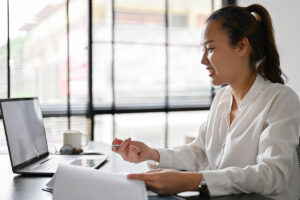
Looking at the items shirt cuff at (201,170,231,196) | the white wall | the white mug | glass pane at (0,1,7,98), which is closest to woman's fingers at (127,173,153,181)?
shirt cuff at (201,170,231,196)

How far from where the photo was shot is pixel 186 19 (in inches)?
165

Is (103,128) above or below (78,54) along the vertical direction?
below

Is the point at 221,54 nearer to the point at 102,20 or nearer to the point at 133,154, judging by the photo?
the point at 133,154

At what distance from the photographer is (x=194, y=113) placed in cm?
427

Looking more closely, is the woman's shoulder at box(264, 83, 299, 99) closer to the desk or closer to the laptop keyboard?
the desk

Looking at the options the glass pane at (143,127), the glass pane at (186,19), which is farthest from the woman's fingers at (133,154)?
the glass pane at (186,19)

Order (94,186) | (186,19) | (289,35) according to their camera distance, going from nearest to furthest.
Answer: (94,186) → (289,35) → (186,19)

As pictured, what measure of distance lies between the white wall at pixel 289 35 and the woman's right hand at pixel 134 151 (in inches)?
101

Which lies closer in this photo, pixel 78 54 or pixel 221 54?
pixel 221 54

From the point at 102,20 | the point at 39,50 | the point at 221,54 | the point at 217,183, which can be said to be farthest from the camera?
the point at 102,20

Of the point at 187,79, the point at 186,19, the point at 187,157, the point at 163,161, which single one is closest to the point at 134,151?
the point at 163,161

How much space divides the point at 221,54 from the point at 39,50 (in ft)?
7.49

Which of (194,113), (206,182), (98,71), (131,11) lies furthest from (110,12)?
(206,182)

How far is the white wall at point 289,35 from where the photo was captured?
3.82 meters
